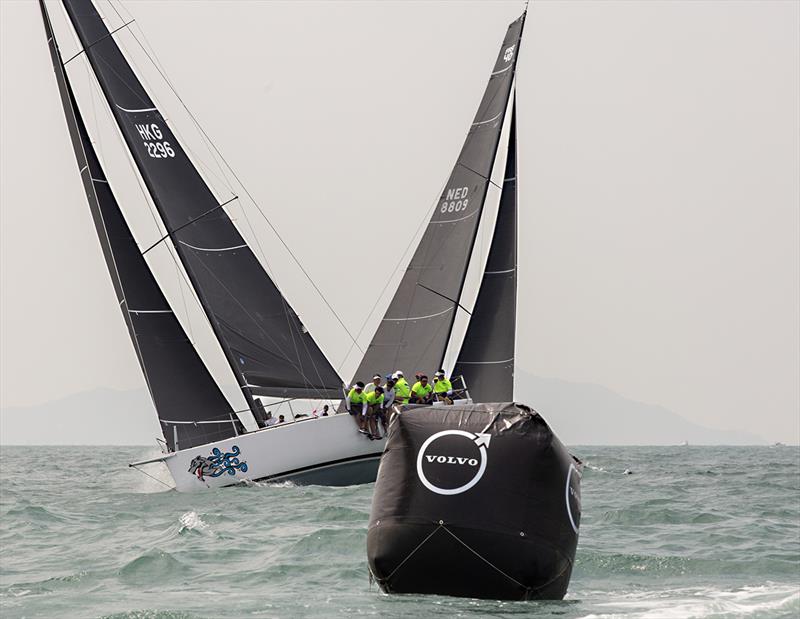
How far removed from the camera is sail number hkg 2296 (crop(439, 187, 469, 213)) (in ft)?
89.6

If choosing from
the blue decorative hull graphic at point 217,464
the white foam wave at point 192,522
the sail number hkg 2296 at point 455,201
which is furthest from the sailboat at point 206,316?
the sail number hkg 2296 at point 455,201

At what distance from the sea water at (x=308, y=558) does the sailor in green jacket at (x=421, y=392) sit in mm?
1852

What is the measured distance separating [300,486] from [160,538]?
618cm

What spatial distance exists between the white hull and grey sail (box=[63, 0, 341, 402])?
166 centimetres

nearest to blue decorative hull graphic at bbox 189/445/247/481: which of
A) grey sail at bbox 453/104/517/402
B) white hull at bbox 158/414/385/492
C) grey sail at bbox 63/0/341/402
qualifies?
white hull at bbox 158/414/385/492

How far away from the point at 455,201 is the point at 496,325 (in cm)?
287

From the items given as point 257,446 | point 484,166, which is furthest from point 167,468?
point 484,166

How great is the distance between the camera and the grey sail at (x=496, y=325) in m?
26.8

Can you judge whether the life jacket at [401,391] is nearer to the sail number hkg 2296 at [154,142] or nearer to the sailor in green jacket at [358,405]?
the sailor in green jacket at [358,405]

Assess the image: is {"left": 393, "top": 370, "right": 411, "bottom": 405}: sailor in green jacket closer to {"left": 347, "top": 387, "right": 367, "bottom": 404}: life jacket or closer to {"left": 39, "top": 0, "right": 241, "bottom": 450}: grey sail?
{"left": 347, "top": 387, "right": 367, "bottom": 404}: life jacket

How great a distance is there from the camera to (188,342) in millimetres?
22344

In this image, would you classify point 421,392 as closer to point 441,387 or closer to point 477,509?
point 441,387

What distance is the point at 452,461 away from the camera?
926 cm

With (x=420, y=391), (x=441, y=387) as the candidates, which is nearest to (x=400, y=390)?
(x=420, y=391)
